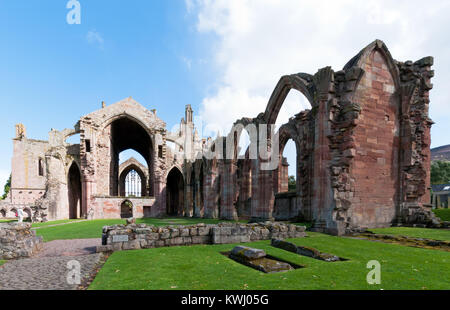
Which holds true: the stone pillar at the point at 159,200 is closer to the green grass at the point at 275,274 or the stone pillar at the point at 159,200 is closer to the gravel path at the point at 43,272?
the gravel path at the point at 43,272

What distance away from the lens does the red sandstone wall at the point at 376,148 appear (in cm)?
1027

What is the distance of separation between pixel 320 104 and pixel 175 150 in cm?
2536

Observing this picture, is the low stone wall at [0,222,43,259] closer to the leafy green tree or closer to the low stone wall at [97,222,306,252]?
the low stone wall at [97,222,306,252]

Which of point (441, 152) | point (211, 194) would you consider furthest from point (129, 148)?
point (441, 152)

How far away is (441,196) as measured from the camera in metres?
35.4

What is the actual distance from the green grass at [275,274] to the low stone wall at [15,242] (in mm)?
2470

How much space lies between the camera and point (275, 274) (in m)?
4.22

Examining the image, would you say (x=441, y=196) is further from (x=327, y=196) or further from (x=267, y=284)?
(x=267, y=284)

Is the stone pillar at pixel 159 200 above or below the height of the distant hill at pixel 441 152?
below

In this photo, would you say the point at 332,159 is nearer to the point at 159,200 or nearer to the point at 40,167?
the point at 159,200

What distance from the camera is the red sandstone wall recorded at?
10.3m

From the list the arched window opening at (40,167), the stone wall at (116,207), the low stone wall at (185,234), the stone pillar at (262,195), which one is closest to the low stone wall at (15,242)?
the low stone wall at (185,234)

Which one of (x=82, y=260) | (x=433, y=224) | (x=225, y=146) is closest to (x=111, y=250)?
(x=82, y=260)

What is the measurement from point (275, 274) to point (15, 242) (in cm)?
631
